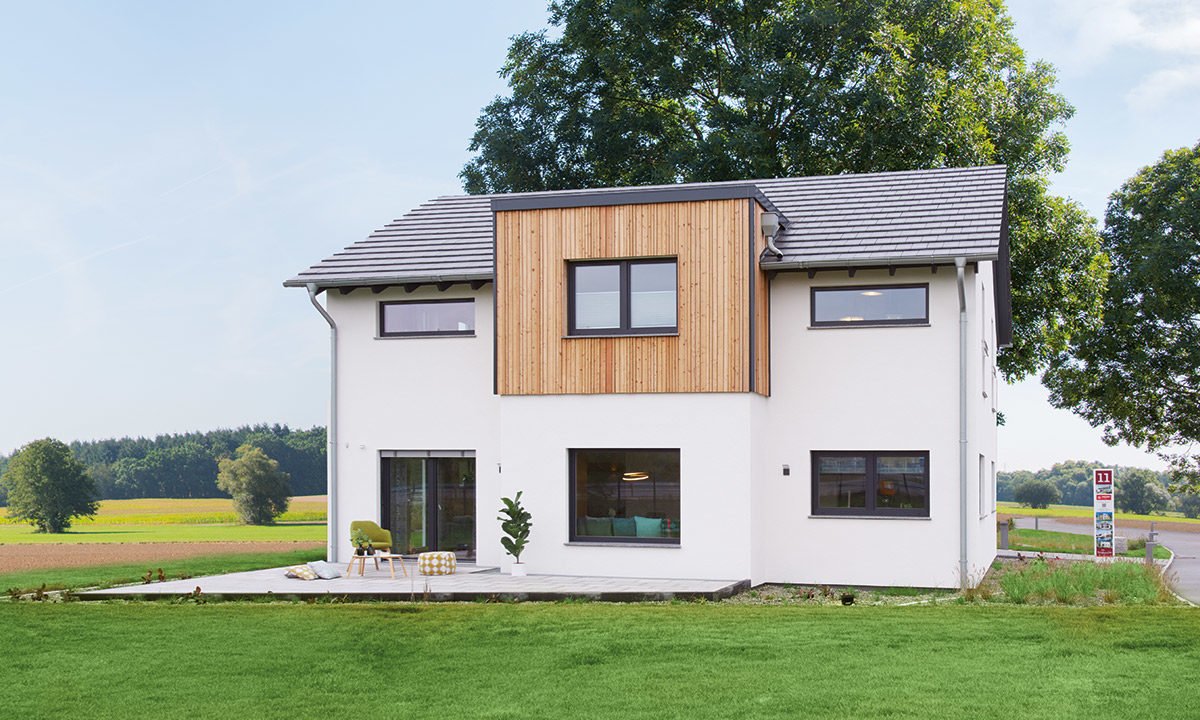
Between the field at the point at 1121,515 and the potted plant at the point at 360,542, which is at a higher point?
the potted plant at the point at 360,542

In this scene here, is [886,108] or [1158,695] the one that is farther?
[886,108]

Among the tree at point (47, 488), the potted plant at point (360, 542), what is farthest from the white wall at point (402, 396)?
the tree at point (47, 488)

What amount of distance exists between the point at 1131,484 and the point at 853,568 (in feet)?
188

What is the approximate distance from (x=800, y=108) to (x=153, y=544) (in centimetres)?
1944

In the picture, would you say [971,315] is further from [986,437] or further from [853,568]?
[986,437]

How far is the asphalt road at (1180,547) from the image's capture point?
19828mm

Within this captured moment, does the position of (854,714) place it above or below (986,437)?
below

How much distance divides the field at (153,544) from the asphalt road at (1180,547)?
14813 mm

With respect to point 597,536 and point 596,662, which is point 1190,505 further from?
point 596,662

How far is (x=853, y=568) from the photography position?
17.5 metres

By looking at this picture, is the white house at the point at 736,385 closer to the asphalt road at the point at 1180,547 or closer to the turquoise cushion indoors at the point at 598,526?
the turquoise cushion indoors at the point at 598,526

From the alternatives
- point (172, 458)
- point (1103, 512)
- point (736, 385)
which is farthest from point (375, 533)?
point (172, 458)

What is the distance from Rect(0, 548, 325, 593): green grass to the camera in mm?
17953

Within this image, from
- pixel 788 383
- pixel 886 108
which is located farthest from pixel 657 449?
pixel 886 108
